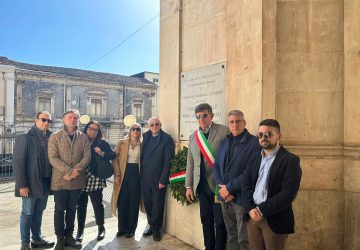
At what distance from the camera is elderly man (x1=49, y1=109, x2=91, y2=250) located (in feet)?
13.9

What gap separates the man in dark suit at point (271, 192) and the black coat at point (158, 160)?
1.88 metres

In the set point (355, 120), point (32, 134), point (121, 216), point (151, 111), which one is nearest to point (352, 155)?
point (355, 120)

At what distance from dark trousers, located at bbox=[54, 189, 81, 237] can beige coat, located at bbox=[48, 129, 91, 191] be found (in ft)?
0.34

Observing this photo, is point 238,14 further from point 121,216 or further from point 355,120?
point 121,216

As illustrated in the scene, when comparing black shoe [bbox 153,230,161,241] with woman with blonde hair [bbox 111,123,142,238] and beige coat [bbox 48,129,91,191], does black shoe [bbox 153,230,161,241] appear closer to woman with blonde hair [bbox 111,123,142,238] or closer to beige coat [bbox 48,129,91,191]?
woman with blonde hair [bbox 111,123,142,238]

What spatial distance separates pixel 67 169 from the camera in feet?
13.8

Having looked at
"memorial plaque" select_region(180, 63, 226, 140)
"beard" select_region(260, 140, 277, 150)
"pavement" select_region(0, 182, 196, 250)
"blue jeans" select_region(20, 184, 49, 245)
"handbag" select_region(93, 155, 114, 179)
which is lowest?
"pavement" select_region(0, 182, 196, 250)

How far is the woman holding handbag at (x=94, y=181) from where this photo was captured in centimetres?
469

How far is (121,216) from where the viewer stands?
4.95 metres

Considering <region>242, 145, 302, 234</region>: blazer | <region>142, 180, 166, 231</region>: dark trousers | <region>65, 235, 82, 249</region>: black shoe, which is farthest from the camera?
<region>142, 180, 166, 231</region>: dark trousers

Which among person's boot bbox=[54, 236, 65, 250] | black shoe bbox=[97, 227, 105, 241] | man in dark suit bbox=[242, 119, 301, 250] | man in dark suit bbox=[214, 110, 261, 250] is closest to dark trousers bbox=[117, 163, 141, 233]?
black shoe bbox=[97, 227, 105, 241]

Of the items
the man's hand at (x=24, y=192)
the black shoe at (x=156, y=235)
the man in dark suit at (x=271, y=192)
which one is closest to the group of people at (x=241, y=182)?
the man in dark suit at (x=271, y=192)

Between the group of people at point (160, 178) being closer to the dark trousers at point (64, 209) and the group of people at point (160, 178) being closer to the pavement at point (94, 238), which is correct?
the dark trousers at point (64, 209)

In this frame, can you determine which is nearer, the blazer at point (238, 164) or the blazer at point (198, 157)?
the blazer at point (238, 164)
